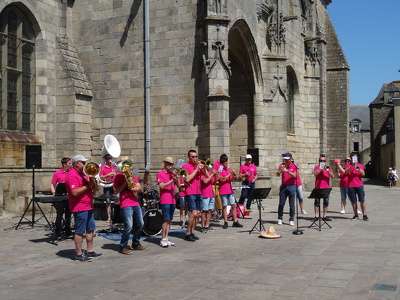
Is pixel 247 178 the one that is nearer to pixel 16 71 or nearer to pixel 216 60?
pixel 216 60

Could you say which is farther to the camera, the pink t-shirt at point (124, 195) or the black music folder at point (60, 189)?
the black music folder at point (60, 189)

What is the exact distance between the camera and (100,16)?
A: 17438mm

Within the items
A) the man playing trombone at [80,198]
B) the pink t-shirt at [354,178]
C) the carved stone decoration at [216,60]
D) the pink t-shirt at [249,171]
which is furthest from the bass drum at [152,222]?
the carved stone decoration at [216,60]

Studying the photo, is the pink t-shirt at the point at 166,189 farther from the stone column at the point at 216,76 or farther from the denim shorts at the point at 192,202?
the stone column at the point at 216,76

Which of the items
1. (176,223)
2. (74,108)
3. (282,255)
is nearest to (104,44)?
(74,108)

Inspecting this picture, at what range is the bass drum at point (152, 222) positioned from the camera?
1006 centimetres

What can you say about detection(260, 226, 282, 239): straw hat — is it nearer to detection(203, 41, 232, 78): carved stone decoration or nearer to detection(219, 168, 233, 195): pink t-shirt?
detection(219, 168, 233, 195): pink t-shirt

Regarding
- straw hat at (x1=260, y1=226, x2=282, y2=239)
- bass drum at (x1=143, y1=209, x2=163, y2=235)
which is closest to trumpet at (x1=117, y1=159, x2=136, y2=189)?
bass drum at (x1=143, y1=209, x2=163, y2=235)

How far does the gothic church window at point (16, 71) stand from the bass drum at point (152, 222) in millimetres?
7118

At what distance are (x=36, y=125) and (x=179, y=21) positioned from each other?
5.47m

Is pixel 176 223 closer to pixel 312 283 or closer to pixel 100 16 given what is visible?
pixel 312 283

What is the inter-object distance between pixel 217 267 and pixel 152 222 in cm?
312

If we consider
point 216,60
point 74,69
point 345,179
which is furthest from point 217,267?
point 74,69

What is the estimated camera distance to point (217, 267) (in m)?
7.23
